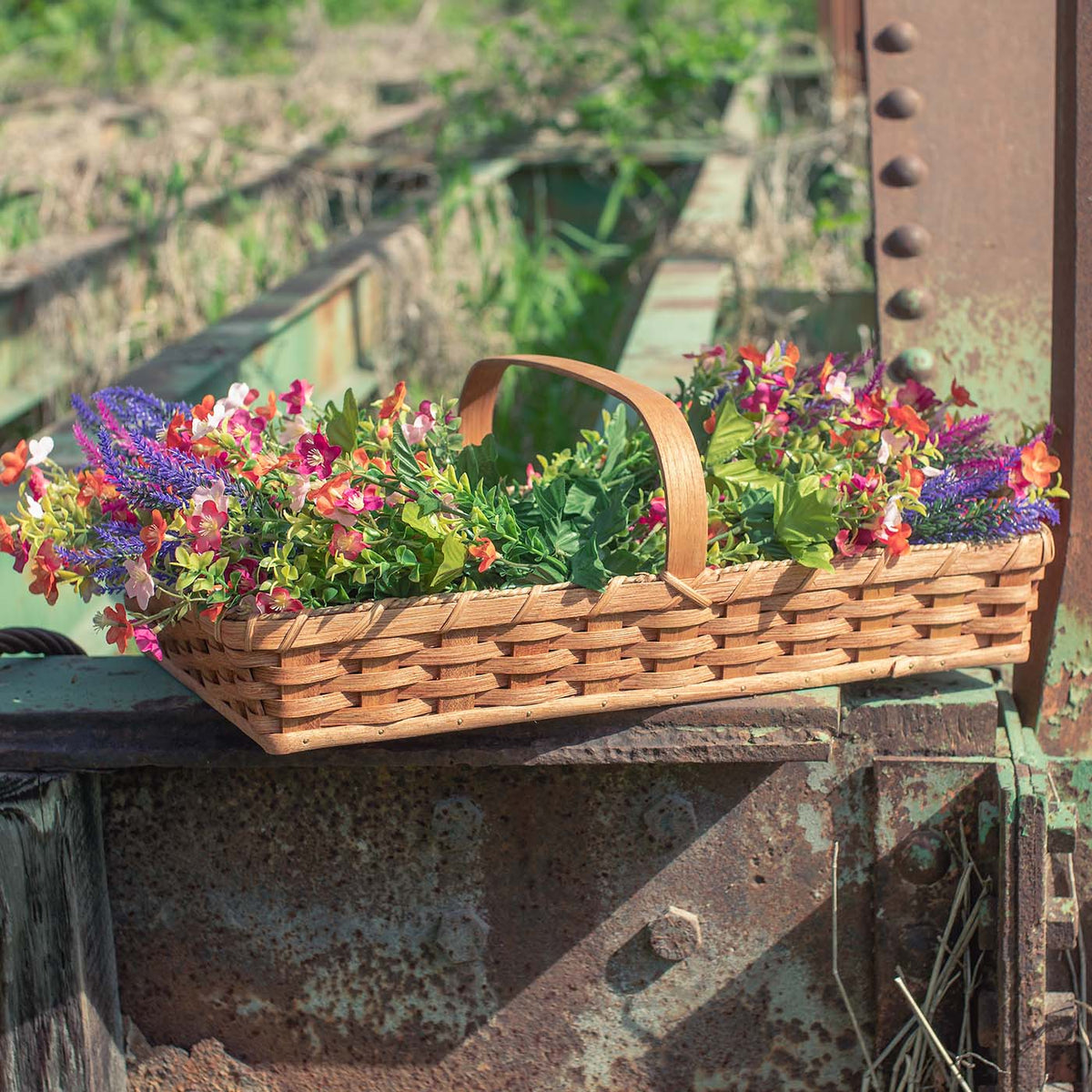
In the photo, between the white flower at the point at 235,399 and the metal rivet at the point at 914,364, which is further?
the metal rivet at the point at 914,364

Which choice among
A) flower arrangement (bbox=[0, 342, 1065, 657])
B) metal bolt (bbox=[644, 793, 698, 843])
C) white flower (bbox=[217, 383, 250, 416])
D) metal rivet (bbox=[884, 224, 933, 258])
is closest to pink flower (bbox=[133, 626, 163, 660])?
flower arrangement (bbox=[0, 342, 1065, 657])

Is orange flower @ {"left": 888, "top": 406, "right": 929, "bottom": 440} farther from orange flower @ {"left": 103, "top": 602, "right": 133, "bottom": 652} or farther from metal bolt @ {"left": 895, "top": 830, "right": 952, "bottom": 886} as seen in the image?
orange flower @ {"left": 103, "top": 602, "right": 133, "bottom": 652}

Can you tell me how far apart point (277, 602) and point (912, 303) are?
5.07ft

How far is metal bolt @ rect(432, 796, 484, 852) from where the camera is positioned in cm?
184

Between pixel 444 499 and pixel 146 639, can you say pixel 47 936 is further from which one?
pixel 444 499

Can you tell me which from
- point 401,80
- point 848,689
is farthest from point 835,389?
point 401,80

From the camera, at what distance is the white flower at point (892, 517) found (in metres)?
1.61

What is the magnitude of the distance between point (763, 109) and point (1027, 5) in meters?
5.51

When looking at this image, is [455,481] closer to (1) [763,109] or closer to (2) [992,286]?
(2) [992,286]

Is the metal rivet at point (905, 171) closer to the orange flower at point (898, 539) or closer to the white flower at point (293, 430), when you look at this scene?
the orange flower at point (898, 539)

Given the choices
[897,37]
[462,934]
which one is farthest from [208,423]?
[897,37]

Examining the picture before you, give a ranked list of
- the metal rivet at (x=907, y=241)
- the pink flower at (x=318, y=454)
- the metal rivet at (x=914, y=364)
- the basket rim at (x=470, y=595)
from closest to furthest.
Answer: the basket rim at (x=470, y=595)
the pink flower at (x=318, y=454)
the metal rivet at (x=914, y=364)
the metal rivet at (x=907, y=241)

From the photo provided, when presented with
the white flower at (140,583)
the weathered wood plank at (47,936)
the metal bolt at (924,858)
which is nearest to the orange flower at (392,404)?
the white flower at (140,583)

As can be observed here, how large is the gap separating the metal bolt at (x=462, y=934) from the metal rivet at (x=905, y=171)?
1645 mm
